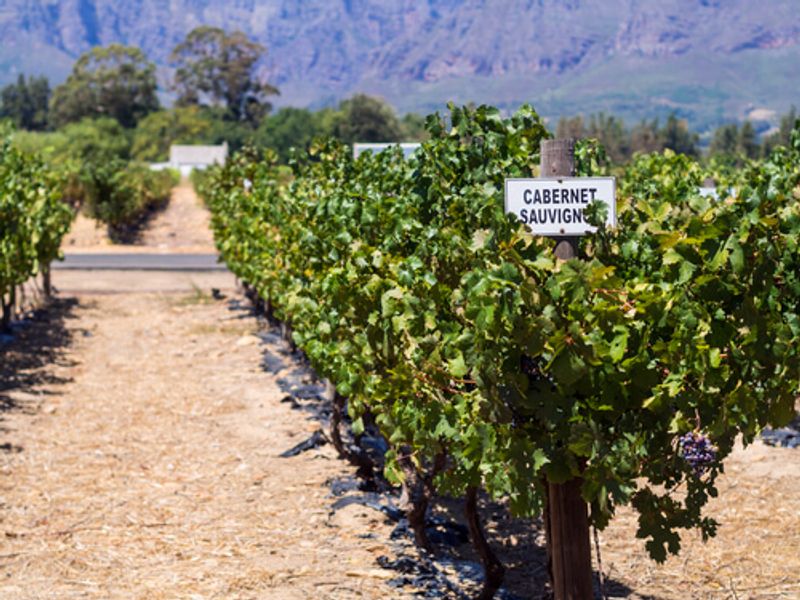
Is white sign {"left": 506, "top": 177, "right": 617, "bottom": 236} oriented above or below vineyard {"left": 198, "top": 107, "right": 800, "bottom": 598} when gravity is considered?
above

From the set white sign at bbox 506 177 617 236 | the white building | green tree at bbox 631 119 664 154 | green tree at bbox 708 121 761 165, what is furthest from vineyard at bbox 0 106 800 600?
the white building

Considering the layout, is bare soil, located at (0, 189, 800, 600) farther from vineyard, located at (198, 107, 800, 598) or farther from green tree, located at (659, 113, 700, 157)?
green tree, located at (659, 113, 700, 157)

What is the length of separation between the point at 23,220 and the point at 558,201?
9.68 m

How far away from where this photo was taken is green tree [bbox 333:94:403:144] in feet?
311

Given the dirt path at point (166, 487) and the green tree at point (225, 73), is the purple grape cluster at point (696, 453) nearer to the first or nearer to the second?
the dirt path at point (166, 487)

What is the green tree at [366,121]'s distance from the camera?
94.7 meters

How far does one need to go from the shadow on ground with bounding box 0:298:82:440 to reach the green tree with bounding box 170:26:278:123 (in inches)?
4381

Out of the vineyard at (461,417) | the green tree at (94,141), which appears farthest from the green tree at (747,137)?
the vineyard at (461,417)

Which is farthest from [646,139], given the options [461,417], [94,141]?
[461,417]

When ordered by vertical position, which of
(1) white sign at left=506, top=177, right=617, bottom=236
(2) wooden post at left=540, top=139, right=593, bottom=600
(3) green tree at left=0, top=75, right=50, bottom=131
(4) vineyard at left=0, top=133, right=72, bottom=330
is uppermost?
(3) green tree at left=0, top=75, right=50, bottom=131

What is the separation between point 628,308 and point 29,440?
6062mm

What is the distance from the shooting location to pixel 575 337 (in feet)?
12.0

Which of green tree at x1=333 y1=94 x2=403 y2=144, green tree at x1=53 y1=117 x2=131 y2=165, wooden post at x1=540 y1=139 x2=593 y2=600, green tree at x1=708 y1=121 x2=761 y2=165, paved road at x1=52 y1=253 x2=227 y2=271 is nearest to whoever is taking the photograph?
wooden post at x1=540 y1=139 x2=593 y2=600

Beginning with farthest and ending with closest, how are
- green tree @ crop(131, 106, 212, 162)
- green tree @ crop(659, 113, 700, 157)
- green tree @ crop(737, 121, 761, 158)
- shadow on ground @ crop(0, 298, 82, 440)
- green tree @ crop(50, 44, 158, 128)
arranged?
1. green tree @ crop(50, 44, 158, 128)
2. green tree @ crop(131, 106, 212, 162)
3. green tree @ crop(659, 113, 700, 157)
4. green tree @ crop(737, 121, 761, 158)
5. shadow on ground @ crop(0, 298, 82, 440)
